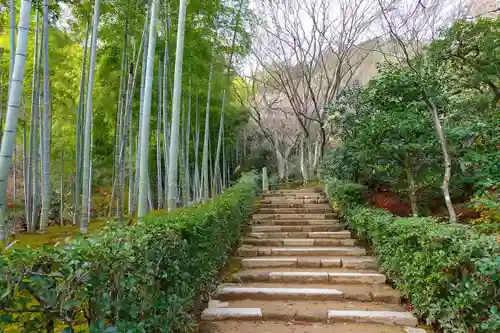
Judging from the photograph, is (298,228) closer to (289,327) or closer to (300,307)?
(300,307)

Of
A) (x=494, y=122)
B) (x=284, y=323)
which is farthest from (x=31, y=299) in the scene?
(x=494, y=122)

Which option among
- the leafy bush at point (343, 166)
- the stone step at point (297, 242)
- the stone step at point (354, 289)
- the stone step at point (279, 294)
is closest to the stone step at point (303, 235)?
the stone step at point (297, 242)

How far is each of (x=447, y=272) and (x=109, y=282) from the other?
252 centimetres

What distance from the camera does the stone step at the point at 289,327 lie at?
312cm

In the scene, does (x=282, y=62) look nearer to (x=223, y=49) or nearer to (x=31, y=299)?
(x=223, y=49)

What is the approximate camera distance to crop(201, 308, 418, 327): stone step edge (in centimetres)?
331

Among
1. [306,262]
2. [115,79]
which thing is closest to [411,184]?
[306,262]

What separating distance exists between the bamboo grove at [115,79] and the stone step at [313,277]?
1.35 metres

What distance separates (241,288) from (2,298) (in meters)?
3.15

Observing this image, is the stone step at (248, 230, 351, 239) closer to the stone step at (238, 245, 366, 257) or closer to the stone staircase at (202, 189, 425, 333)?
the stone staircase at (202, 189, 425, 333)

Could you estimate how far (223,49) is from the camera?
802cm

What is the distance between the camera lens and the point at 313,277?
A: 4395mm

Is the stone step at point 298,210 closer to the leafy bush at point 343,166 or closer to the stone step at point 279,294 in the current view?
the leafy bush at point 343,166

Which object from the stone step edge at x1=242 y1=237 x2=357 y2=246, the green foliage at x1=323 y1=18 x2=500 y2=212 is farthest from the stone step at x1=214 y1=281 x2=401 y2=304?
the green foliage at x1=323 y1=18 x2=500 y2=212
